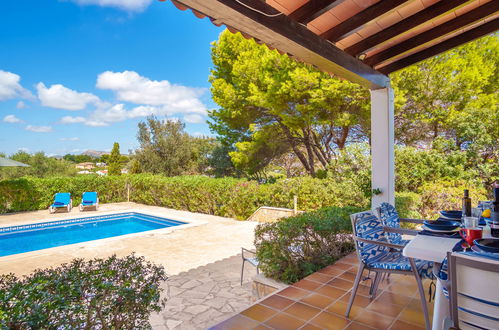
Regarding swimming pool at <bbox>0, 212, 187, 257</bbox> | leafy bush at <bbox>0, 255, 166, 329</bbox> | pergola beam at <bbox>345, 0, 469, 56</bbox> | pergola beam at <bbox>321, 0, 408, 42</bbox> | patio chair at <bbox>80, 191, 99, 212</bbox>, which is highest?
pergola beam at <bbox>345, 0, 469, 56</bbox>

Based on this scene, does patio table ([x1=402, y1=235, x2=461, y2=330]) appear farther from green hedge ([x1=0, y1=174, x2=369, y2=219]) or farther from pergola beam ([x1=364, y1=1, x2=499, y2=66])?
green hedge ([x1=0, y1=174, x2=369, y2=219])

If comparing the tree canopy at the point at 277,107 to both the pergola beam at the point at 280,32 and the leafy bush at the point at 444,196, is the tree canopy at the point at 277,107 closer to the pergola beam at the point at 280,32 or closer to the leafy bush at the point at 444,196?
the leafy bush at the point at 444,196

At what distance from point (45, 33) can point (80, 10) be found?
143 inches

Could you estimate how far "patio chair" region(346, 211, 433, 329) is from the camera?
2307 millimetres

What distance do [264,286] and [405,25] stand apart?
3527 mm

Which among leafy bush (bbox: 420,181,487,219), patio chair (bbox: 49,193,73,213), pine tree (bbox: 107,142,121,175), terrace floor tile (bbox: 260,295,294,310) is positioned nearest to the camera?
terrace floor tile (bbox: 260,295,294,310)

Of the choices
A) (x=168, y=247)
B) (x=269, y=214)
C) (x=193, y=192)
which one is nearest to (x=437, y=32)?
(x=269, y=214)

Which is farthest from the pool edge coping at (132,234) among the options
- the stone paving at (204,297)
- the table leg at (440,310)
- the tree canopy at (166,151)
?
the table leg at (440,310)

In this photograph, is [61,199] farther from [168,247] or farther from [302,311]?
[302,311]

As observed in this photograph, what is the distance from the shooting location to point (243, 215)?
9453 mm

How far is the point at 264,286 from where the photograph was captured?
3.42 meters

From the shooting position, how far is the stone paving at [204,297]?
3311mm

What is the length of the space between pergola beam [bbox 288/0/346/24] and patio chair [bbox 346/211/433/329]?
1922mm

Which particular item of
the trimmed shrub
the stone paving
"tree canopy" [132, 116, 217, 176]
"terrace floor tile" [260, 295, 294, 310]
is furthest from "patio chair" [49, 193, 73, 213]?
the trimmed shrub
